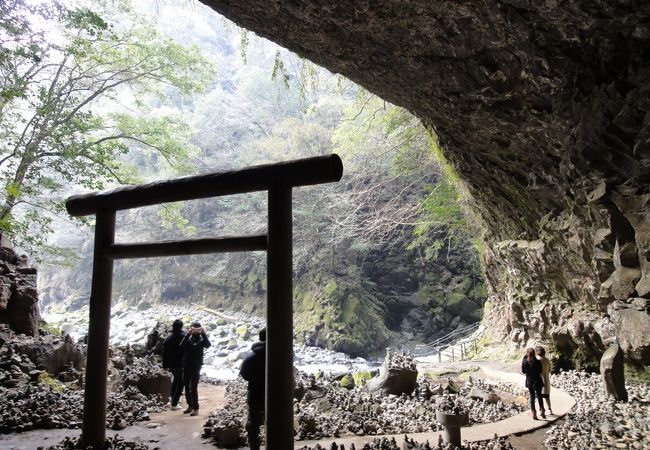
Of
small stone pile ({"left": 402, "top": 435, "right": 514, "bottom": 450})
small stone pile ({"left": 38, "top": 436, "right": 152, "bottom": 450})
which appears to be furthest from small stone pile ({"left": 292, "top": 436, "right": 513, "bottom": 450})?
small stone pile ({"left": 38, "top": 436, "right": 152, "bottom": 450})

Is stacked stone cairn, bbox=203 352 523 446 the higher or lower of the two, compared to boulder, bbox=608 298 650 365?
lower

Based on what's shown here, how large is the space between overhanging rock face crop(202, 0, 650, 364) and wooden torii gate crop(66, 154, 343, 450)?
289 centimetres

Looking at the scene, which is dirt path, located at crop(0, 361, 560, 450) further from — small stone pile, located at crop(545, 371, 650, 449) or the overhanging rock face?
the overhanging rock face

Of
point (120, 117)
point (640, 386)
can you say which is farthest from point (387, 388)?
point (120, 117)

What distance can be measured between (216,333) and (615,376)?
2102 cm

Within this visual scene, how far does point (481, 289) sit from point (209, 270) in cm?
1860

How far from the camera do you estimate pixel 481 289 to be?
21672 millimetres

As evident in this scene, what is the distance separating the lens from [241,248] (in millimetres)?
3525

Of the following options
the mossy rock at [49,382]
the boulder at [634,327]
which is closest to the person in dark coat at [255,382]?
the mossy rock at [49,382]

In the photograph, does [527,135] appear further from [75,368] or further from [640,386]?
[75,368]

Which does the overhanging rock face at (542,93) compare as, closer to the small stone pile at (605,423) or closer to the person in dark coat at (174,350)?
the small stone pile at (605,423)

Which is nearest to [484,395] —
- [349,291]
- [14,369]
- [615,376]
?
[615,376]

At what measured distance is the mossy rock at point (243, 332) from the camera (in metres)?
23.0

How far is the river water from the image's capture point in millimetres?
18656
